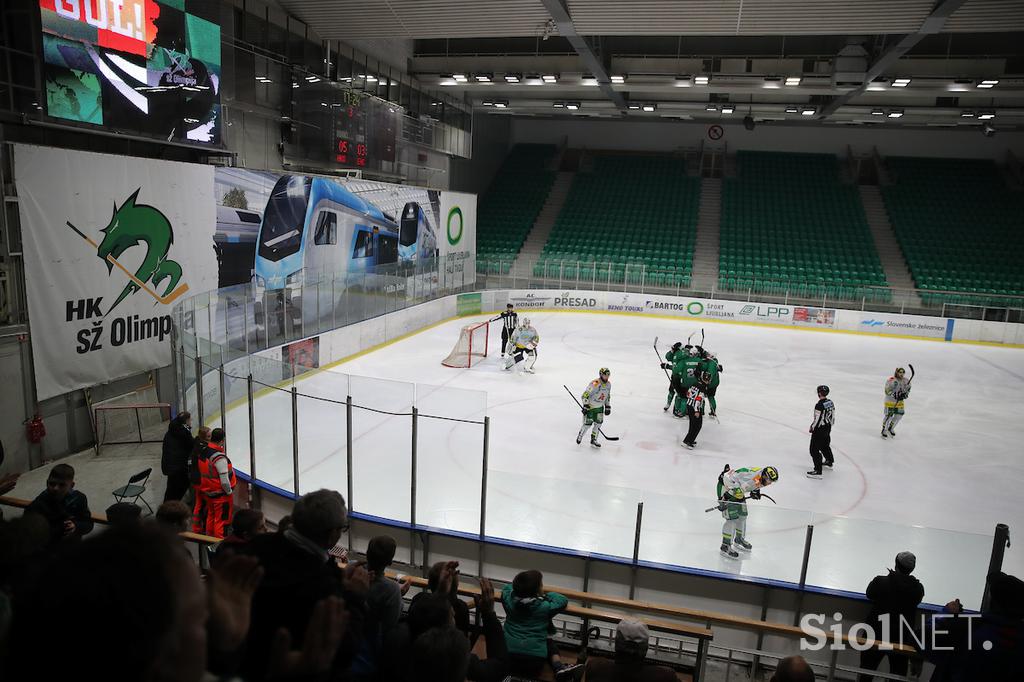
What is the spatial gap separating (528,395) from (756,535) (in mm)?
Result: 7938

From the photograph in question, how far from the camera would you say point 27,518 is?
2.88 m

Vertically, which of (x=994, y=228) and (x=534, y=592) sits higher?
(x=994, y=228)

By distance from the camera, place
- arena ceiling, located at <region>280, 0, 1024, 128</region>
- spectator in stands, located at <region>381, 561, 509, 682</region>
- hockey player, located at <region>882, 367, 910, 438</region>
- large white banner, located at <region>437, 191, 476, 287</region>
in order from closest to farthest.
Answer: spectator in stands, located at <region>381, 561, 509, 682</region> → hockey player, located at <region>882, 367, 910, 438</region> → arena ceiling, located at <region>280, 0, 1024, 128</region> → large white banner, located at <region>437, 191, 476, 287</region>

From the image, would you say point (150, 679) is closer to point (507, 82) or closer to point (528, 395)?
point (528, 395)

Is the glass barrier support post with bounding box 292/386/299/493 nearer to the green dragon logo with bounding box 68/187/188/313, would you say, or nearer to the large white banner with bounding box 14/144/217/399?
the large white banner with bounding box 14/144/217/399

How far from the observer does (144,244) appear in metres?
11.7

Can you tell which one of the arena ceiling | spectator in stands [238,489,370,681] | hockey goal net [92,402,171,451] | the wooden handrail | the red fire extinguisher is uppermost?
the arena ceiling

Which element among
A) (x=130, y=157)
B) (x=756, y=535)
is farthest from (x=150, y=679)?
(x=130, y=157)

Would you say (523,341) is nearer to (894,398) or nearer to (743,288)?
(894,398)

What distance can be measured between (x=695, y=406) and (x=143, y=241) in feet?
31.8

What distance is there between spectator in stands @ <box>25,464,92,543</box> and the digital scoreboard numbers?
14.3 metres

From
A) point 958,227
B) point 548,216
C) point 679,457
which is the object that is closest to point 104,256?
point 679,457

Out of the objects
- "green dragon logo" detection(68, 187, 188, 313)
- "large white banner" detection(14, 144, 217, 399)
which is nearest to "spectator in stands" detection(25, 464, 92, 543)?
"large white banner" detection(14, 144, 217, 399)

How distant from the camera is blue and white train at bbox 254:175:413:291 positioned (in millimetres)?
16156
